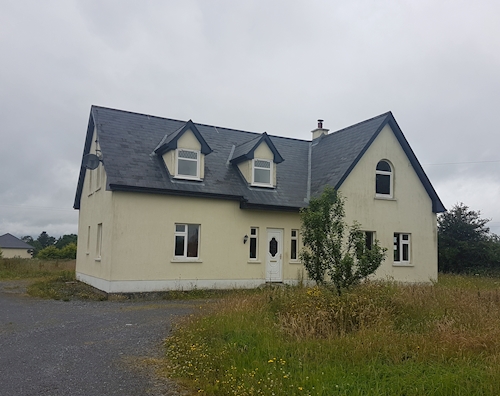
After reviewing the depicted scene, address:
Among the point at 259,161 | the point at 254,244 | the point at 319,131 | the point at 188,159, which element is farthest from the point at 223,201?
the point at 319,131

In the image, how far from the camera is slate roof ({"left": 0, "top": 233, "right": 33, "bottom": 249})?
296 ft

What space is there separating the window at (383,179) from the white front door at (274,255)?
16.3 ft

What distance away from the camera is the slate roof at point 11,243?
296ft

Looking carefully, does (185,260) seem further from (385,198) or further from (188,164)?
(385,198)

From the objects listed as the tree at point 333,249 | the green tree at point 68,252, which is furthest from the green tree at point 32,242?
the tree at point 333,249

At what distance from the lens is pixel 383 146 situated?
21.2m

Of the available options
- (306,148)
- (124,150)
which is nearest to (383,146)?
(306,148)

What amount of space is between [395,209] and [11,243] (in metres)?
88.5

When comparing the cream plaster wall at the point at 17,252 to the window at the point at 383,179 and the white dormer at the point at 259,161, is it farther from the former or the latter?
the window at the point at 383,179

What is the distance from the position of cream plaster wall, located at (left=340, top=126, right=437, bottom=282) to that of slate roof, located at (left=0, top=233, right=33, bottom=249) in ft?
281

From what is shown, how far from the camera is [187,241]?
1811 centimetres

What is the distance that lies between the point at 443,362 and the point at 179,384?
11.8 feet

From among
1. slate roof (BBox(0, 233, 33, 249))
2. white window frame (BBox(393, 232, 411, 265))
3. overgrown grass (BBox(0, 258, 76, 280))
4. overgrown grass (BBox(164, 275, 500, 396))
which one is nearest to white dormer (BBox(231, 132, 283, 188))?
white window frame (BBox(393, 232, 411, 265))

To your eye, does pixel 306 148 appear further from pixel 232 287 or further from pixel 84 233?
pixel 84 233
